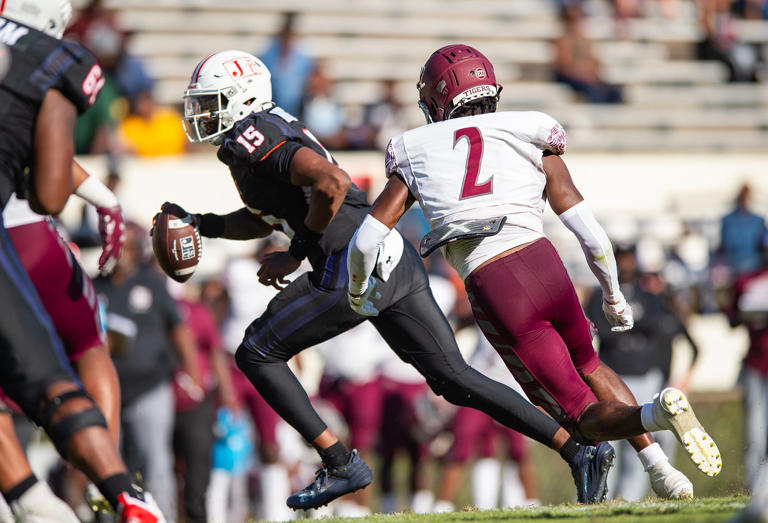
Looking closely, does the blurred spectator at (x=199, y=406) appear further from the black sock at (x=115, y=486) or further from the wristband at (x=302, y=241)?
the black sock at (x=115, y=486)

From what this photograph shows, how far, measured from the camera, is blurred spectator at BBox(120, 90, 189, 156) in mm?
12086

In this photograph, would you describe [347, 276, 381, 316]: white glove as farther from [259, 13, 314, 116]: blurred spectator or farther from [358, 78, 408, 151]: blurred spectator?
[259, 13, 314, 116]: blurred spectator

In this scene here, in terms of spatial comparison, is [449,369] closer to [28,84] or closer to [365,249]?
[365,249]

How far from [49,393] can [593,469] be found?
8.26 feet

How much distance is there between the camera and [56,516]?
3.70 metres

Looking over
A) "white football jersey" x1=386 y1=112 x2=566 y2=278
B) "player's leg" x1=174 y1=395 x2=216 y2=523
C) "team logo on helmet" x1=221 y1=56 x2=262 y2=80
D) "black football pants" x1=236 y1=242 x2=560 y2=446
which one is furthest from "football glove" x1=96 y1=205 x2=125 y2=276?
"player's leg" x1=174 y1=395 x2=216 y2=523

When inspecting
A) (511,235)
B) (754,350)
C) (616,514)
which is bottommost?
(754,350)

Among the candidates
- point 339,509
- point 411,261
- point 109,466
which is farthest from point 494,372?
point 109,466

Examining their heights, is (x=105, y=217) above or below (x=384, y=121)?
above

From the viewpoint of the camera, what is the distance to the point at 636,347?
9.69 m

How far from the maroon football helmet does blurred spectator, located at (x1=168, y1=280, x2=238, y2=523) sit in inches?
165

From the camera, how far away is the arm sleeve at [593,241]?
190 inches

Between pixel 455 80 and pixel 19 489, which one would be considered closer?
pixel 19 489

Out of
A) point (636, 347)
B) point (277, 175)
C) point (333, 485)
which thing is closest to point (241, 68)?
point (277, 175)
